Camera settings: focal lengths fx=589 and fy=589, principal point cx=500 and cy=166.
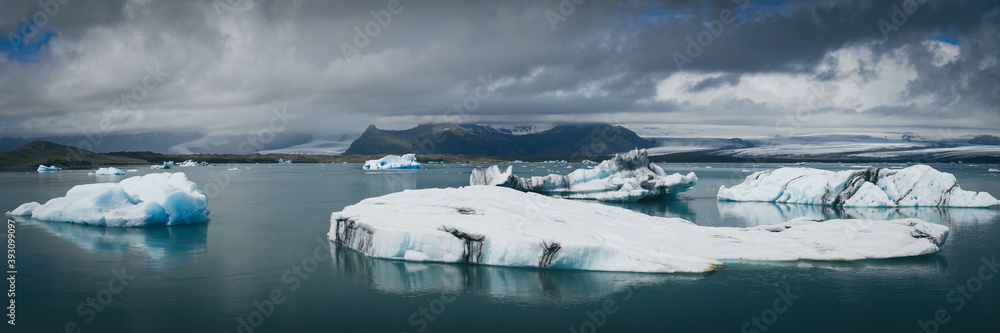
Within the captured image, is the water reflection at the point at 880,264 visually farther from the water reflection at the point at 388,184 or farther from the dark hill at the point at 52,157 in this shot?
the dark hill at the point at 52,157

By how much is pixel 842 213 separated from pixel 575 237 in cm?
2160

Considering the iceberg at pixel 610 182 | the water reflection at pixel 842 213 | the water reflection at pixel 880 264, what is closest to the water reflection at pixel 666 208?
the iceberg at pixel 610 182

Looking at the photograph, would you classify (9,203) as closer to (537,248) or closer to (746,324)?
(537,248)

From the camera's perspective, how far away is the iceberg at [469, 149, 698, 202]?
3919cm

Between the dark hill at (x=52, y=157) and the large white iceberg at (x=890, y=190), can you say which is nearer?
the large white iceberg at (x=890, y=190)

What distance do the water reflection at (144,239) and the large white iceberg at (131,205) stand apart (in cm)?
39

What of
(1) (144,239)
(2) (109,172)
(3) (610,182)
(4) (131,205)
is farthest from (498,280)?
(2) (109,172)

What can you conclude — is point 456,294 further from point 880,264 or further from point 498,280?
point 880,264

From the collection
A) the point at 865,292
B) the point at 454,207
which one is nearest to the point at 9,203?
the point at 454,207

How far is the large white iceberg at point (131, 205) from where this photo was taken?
2512 centimetres

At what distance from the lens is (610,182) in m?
39.9

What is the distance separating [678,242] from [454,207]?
712cm

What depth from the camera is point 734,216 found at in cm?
2991

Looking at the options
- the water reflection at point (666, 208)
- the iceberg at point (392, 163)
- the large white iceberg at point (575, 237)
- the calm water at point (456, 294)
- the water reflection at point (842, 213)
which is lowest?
the calm water at point (456, 294)
